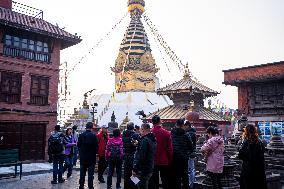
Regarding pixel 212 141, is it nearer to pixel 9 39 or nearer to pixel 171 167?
pixel 171 167

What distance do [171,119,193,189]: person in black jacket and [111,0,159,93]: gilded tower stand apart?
41447 millimetres

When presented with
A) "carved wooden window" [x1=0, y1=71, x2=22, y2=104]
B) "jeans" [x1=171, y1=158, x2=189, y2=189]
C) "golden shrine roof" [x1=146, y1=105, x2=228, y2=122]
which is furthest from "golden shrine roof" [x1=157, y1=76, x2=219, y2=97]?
"jeans" [x1=171, y1=158, x2=189, y2=189]

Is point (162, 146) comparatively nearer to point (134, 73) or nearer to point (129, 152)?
point (129, 152)

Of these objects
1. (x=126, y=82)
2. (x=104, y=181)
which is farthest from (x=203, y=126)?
(x=126, y=82)

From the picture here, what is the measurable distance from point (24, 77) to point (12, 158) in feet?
26.8

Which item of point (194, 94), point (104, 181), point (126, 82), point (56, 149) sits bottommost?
point (104, 181)

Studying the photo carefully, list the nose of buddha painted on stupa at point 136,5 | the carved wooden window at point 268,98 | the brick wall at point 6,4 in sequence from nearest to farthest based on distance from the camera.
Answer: the brick wall at point 6,4 → the carved wooden window at point 268,98 → the nose of buddha painted on stupa at point 136,5

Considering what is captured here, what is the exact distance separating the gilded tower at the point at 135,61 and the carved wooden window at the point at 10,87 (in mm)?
30911

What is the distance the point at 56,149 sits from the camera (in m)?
10.5

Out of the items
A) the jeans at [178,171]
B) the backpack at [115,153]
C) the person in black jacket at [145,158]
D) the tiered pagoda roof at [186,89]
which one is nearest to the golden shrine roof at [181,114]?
the tiered pagoda roof at [186,89]

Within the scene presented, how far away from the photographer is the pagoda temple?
2258 centimetres

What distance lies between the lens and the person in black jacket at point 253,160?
6262mm

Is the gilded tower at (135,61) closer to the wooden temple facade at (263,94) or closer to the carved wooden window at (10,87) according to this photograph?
the wooden temple facade at (263,94)

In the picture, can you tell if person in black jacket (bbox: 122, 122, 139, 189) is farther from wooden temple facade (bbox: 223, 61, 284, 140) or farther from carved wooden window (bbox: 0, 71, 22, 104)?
wooden temple facade (bbox: 223, 61, 284, 140)
